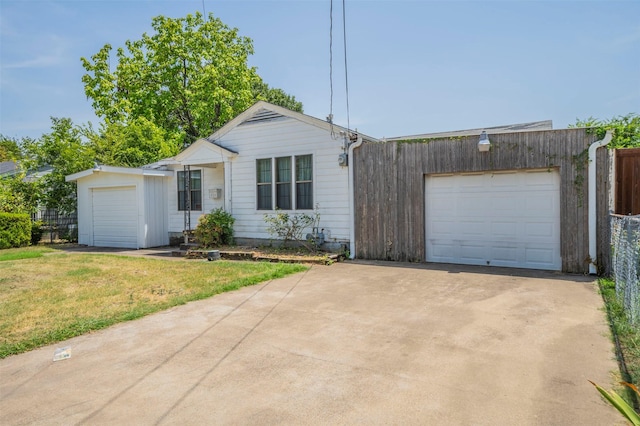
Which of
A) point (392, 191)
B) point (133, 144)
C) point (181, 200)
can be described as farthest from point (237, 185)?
point (133, 144)

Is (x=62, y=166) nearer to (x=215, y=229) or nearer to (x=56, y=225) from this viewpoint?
(x=56, y=225)

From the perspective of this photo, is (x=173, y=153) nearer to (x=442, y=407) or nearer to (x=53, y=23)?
(x=53, y=23)

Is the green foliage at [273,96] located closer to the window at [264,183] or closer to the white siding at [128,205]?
the white siding at [128,205]

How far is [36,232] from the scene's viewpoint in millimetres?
15883

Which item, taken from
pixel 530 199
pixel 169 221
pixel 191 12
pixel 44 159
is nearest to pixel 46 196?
pixel 44 159

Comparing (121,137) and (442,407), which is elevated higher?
(121,137)

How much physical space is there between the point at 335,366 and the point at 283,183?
27.5 ft

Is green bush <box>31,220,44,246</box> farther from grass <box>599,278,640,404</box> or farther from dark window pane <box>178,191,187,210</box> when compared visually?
grass <box>599,278,640,404</box>

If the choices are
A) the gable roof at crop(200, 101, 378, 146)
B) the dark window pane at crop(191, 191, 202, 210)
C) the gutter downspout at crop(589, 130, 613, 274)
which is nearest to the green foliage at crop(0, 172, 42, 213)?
the dark window pane at crop(191, 191, 202, 210)

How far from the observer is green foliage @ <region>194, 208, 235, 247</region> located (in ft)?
39.0

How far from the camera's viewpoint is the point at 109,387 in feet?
→ 10.9

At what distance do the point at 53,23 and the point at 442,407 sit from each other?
47.2 ft

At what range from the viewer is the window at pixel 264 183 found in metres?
12.0

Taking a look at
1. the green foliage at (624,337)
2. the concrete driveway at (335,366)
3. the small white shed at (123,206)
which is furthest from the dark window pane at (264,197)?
the green foliage at (624,337)
